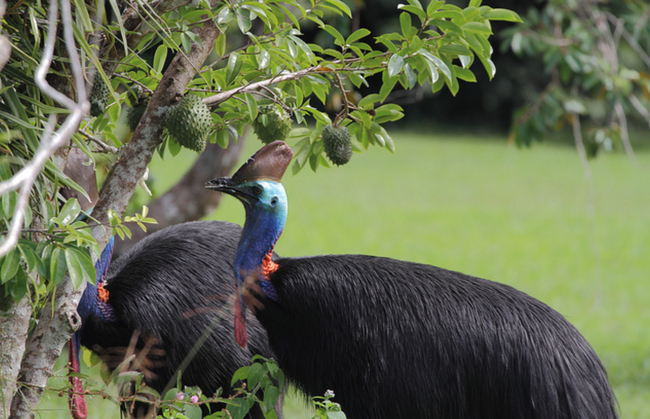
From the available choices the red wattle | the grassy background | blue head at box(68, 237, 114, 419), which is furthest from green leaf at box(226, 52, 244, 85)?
the grassy background

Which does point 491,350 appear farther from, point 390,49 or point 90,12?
point 90,12

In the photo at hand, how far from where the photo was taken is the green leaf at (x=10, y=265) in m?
1.56

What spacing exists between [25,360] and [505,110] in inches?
729

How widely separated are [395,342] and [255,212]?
543 millimetres

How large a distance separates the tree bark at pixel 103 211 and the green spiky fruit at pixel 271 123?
25 centimetres

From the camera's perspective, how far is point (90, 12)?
1923mm

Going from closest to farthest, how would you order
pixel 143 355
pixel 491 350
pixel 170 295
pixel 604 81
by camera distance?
pixel 491 350, pixel 143 355, pixel 170 295, pixel 604 81

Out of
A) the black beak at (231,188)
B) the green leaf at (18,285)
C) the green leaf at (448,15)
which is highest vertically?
the green leaf at (448,15)

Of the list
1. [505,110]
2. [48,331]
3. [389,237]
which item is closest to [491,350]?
[48,331]

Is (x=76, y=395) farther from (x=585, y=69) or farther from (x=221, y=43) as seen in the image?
(x=585, y=69)

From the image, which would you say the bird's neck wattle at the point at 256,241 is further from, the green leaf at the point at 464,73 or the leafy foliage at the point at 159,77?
the green leaf at the point at 464,73

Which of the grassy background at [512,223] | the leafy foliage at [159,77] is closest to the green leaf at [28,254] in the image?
the leafy foliage at [159,77]

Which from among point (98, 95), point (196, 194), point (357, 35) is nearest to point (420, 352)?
point (357, 35)

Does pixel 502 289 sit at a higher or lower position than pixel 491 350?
higher
